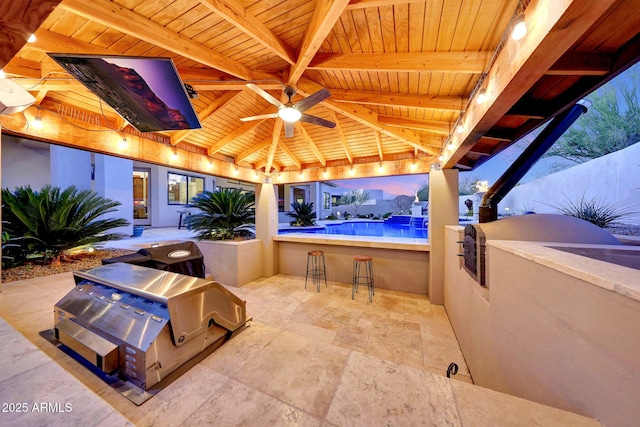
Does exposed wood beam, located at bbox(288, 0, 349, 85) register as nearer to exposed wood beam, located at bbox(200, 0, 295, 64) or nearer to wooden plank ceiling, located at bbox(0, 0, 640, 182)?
wooden plank ceiling, located at bbox(0, 0, 640, 182)

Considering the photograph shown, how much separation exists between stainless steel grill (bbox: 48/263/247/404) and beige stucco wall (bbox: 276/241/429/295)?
3.33m

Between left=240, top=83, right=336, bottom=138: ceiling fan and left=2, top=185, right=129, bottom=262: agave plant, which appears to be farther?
left=2, top=185, right=129, bottom=262: agave plant

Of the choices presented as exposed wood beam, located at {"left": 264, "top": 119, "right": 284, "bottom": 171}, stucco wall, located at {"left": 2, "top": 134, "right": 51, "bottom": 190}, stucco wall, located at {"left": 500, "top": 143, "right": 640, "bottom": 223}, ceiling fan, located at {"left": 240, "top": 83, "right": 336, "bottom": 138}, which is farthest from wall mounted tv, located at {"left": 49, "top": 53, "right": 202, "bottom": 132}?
stucco wall, located at {"left": 2, "top": 134, "right": 51, "bottom": 190}

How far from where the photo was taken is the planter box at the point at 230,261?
15.4 ft

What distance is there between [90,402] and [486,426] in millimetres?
1965

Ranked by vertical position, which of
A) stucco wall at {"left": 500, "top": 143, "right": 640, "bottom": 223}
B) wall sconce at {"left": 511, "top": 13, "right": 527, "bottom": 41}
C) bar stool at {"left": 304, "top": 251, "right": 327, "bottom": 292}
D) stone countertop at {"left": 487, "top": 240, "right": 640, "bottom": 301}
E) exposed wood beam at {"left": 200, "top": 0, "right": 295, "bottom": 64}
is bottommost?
bar stool at {"left": 304, "top": 251, "right": 327, "bottom": 292}

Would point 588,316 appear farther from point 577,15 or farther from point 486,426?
point 577,15

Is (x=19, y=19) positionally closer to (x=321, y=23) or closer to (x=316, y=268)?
(x=321, y=23)

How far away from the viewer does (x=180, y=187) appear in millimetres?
10445

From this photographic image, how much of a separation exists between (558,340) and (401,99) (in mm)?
2760

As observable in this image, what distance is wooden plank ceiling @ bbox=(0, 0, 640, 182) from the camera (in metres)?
1.18

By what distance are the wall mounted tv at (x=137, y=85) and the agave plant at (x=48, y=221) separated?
8.88 ft

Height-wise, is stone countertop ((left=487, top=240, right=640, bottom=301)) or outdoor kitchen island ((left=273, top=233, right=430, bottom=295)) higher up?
stone countertop ((left=487, top=240, right=640, bottom=301))

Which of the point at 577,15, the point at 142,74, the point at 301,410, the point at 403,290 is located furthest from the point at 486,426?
the point at 403,290
